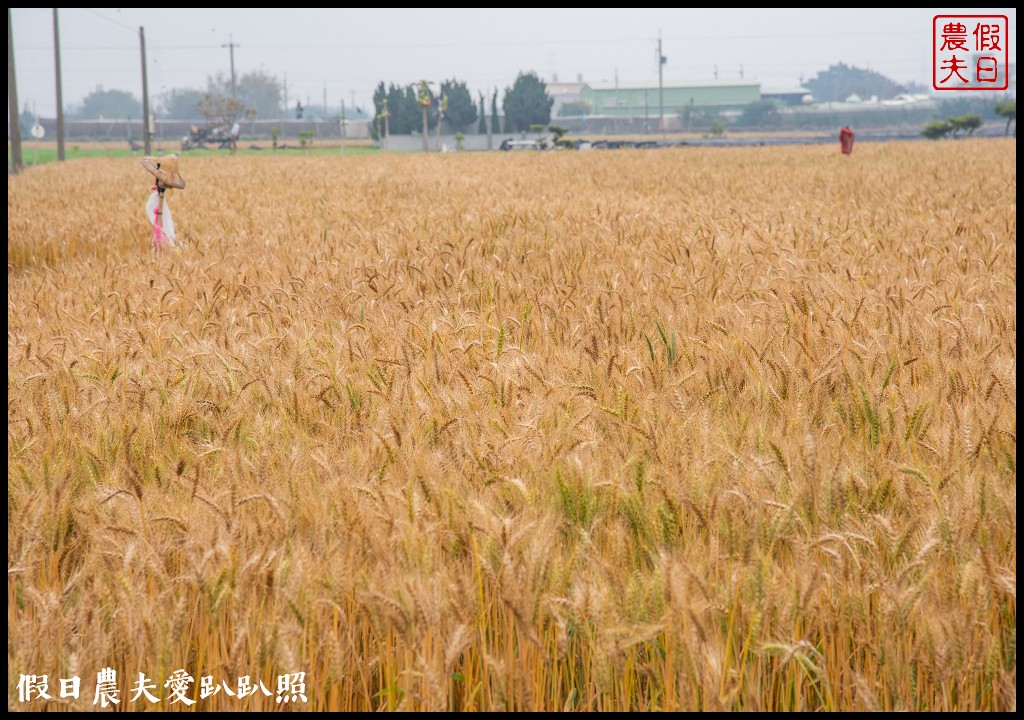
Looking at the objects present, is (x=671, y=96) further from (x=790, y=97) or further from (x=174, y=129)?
(x=174, y=129)

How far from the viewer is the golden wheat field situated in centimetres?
155

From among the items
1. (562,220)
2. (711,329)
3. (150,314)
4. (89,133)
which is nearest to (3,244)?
(150,314)

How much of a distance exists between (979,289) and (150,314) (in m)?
3.88

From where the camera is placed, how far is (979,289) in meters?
4.40

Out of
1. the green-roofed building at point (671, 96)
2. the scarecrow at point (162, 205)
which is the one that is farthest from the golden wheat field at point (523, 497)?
the green-roofed building at point (671, 96)

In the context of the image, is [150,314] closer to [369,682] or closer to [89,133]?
[369,682]

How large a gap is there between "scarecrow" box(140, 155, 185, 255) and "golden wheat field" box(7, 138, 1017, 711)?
8.74 feet

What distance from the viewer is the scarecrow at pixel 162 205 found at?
7.45m

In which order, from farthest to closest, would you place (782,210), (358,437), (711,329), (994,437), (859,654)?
(782,210) < (711,329) < (358,437) < (994,437) < (859,654)

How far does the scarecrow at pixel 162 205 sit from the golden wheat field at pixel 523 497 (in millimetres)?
2665

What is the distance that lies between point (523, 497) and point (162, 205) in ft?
20.8

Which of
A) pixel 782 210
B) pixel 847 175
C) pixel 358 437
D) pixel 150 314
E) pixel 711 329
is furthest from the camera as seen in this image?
pixel 847 175

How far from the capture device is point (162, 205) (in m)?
7.52

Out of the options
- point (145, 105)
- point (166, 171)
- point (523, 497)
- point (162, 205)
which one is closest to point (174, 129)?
point (145, 105)
